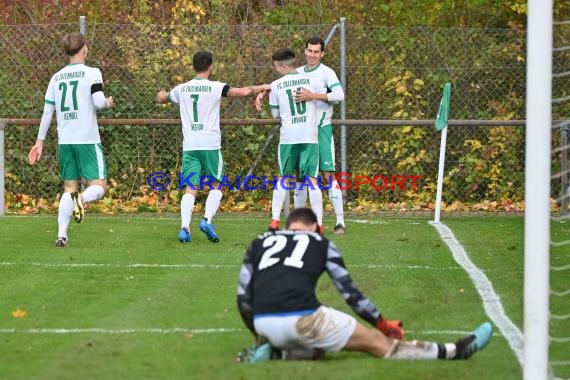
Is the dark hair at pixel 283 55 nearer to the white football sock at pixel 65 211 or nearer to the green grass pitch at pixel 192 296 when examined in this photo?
the green grass pitch at pixel 192 296

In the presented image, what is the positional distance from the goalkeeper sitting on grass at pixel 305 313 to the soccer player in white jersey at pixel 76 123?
5.67 metres

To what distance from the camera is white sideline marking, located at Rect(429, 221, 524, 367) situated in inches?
353

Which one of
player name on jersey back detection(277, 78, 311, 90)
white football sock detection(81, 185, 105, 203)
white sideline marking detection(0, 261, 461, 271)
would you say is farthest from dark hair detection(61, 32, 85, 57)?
player name on jersey back detection(277, 78, 311, 90)

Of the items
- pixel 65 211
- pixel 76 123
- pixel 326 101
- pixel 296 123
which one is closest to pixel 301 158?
pixel 296 123

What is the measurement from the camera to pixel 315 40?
15250 mm

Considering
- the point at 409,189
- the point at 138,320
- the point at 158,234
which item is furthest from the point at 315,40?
Answer: the point at 138,320

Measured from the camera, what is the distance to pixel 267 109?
19.8 meters

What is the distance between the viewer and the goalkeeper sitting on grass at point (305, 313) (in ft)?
26.3

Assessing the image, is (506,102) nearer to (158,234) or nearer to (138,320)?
(158,234)

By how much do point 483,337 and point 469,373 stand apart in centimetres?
45

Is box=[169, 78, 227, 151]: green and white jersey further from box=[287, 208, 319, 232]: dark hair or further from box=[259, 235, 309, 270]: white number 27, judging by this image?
box=[259, 235, 309, 270]: white number 27

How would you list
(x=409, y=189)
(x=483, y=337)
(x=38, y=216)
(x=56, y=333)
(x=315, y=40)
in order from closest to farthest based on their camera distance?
(x=483, y=337) < (x=56, y=333) < (x=315, y=40) < (x=38, y=216) < (x=409, y=189)

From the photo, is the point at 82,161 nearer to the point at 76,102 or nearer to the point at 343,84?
the point at 76,102

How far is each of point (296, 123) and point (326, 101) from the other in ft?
1.37
